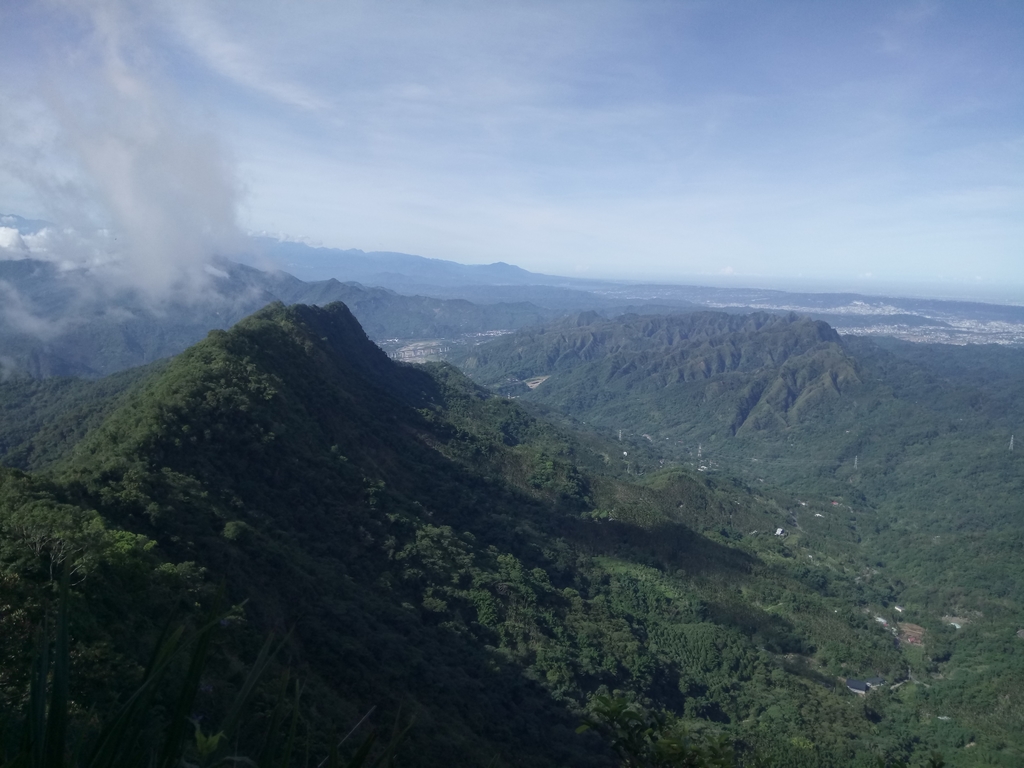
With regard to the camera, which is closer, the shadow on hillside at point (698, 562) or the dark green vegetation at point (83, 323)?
the shadow on hillside at point (698, 562)

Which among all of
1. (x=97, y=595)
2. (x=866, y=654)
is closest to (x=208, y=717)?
(x=97, y=595)

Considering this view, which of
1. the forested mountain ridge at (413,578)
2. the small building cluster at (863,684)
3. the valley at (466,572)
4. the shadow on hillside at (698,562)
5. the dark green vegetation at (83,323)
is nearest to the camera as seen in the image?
the valley at (466,572)

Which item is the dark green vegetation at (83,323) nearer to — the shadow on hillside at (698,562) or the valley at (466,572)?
the valley at (466,572)

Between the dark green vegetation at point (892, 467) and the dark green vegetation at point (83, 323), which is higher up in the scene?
the dark green vegetation at point (83, 323)

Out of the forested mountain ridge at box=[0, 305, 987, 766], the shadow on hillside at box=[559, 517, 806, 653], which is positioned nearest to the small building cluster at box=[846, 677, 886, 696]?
the forested mountain ridge at box=[0, 305, 987, 766]

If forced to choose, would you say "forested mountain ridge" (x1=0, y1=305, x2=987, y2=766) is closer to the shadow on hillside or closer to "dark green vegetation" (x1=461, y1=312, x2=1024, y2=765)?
the shadow on hillside

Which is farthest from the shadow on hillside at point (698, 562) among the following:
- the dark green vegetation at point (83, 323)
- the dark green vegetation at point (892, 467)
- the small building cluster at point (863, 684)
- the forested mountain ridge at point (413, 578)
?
the dark green vegetation at point (83, 323)

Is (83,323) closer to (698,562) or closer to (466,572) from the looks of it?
(466,572)
